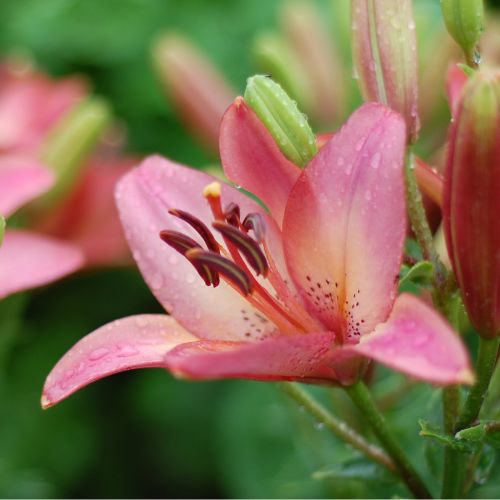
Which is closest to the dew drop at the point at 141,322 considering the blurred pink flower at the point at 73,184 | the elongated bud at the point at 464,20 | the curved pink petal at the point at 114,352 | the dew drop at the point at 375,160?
the curved pink petal at the point at 114,352

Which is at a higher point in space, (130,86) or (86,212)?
(130,86)

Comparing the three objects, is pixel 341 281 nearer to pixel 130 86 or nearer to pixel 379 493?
pixel 379 493

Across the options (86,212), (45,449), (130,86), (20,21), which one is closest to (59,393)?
(86,212)

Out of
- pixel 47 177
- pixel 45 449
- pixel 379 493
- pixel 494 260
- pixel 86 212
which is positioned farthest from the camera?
pixel 45 449

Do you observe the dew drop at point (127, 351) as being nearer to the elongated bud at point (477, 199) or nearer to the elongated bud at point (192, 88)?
the elongated bud at point (477, 199)

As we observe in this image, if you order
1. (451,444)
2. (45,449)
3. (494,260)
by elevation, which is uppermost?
(494,260)
